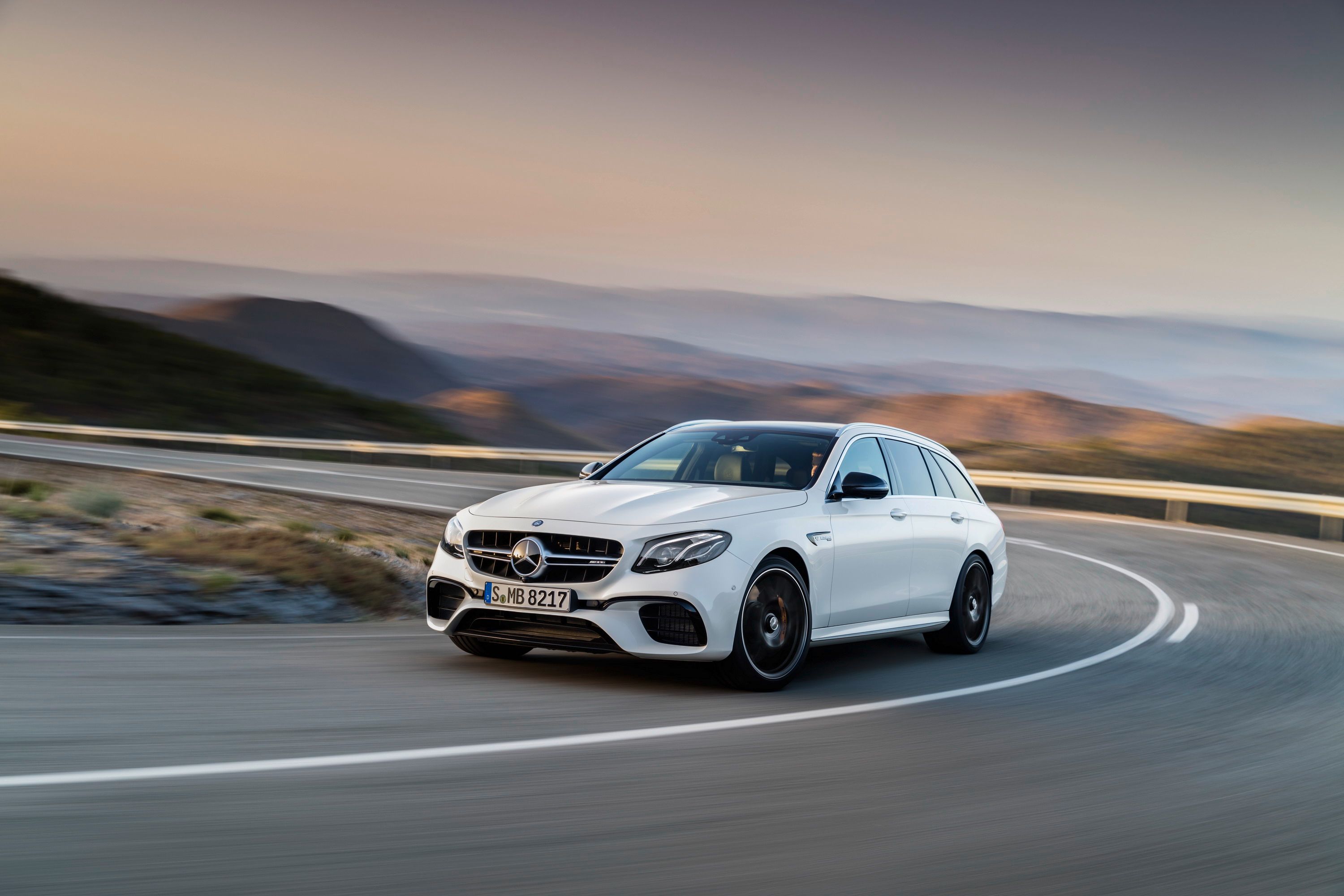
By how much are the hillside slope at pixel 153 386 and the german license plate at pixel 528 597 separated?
5996 cm

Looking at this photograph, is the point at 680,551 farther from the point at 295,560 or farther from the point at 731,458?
the point at 295,560

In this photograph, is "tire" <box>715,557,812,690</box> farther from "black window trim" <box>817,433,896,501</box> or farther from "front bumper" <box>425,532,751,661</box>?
"black window trim" <box>817,433,896,501</box>

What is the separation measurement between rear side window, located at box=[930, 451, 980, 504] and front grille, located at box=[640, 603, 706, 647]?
380cm

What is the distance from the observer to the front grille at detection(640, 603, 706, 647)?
721 centimetres

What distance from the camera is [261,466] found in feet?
105

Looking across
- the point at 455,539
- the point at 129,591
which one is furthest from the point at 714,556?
the point at 129,591

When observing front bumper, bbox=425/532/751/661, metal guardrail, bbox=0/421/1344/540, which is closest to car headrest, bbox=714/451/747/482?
front bumper, bbox=425/532/751/661

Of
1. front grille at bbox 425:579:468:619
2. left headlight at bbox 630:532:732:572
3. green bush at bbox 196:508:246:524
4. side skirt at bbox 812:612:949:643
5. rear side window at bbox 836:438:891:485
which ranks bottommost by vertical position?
green bush at bbox 196:508:246:524

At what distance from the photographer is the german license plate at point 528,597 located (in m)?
7.25

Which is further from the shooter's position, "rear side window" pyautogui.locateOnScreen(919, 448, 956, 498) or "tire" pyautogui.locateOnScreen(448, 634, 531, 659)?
"rear side window" pyautogui.locateOnScreen(919, 448, 956, 498)

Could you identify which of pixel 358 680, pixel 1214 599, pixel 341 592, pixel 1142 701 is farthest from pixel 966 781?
pixel 1214 599

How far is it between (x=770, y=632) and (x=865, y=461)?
6.58 feet

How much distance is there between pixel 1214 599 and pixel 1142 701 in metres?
6.21

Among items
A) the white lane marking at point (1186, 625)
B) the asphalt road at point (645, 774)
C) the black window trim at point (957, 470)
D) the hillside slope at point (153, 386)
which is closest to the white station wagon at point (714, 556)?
the asphalt road at point (645, 774)
